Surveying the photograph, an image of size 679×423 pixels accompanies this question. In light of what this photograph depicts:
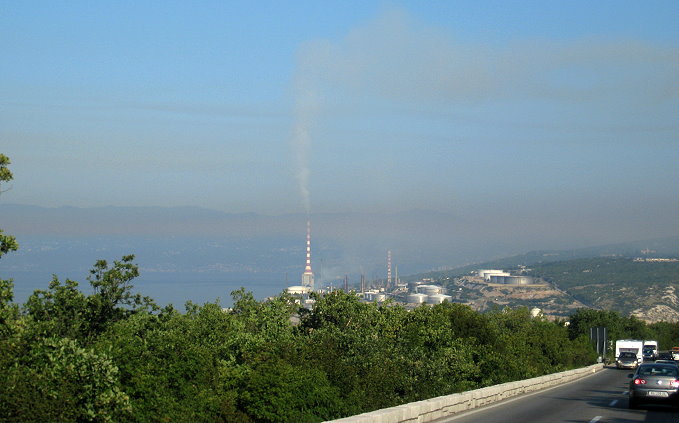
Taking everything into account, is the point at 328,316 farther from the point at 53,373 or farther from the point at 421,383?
the point at 53,373

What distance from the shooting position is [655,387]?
26.3 metres

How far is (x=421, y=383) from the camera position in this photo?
25.7m

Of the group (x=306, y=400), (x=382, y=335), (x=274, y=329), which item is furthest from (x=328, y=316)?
(x=306, y=400)

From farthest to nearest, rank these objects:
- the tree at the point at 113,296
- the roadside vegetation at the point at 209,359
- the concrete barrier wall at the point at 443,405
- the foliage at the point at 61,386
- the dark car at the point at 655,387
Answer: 1. the tree at the point at 113,296
2. the dark car at the point at 655,387
3. the concrete barrier wall at the point at 443,405
4. the roadside vegetation at the point at 209,359
5. the foliage at the point at 61,386

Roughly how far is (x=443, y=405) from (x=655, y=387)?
8.33m

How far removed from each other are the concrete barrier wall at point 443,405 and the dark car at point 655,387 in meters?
4.25

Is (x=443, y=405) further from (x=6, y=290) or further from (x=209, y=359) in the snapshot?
(x=6, y=290)

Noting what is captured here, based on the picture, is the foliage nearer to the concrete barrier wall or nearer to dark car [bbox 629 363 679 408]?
the concrete barrier wall

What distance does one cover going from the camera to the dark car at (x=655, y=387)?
26.2m

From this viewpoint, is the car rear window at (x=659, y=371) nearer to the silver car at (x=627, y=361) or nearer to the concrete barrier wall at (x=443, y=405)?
the concrete barrier wall at (x=443, y=405)

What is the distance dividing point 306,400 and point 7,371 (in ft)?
21.0

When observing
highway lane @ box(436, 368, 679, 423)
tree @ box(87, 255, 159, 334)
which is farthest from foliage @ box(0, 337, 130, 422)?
tree @ box(87, 255, 159, 334)

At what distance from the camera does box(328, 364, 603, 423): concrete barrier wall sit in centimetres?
1682

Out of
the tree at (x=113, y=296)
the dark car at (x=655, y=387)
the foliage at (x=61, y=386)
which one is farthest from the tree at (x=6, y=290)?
the dark car at (x=655, y=387)
